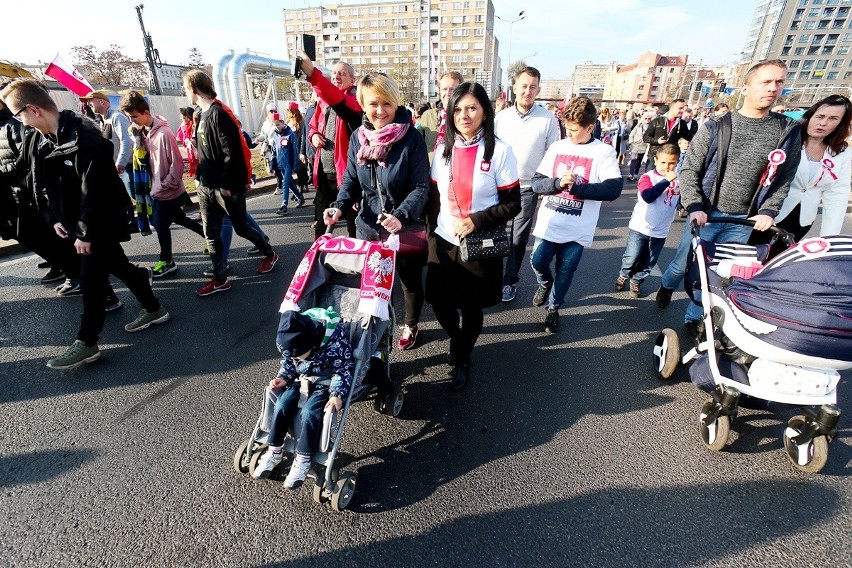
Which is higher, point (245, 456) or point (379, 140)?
point (379, 140)

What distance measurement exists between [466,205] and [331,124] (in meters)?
2.51

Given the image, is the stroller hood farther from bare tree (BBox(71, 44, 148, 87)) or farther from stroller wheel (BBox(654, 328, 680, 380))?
bare tree (BBox(71, 44, 148, 87))

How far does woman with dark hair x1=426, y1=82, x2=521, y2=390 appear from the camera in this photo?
247cm

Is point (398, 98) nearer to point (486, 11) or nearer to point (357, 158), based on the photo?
point (357, 158)

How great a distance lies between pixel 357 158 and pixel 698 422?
2955mm

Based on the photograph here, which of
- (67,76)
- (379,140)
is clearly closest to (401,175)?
(379,140)

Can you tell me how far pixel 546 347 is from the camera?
3.54 metres

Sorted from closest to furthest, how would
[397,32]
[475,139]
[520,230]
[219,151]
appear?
[475,139], [219,151], [520,230], [397,32]

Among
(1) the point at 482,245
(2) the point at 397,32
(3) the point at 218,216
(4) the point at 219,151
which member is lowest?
(3) the point at 218,216

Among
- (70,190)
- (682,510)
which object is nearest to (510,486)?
(682,510)

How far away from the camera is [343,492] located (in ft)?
6.61

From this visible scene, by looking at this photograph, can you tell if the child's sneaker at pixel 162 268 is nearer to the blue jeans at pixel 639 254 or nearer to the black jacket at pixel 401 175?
the black jacket at pixel 401 175

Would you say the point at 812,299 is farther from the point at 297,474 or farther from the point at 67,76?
the point at 67,76

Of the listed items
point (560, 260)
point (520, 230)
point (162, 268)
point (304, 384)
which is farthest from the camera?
point (162, 268)
